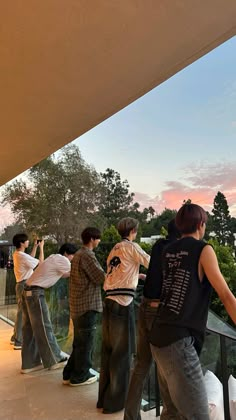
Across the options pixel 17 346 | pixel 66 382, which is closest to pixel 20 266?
pixel 17 346

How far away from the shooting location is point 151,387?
8.02 feet

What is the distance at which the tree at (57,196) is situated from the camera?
36.6 ft

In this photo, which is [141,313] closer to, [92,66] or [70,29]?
[92,66]

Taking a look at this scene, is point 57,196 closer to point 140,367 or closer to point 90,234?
point 90,234

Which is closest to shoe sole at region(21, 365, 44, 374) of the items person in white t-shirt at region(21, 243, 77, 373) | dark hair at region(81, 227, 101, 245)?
person in white t-shirt at region(21, 243, 77, 373)

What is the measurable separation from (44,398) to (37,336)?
0.68 meters

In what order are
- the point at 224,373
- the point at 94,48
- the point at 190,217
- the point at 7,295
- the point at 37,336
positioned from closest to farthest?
1. the point at 190,217
2. the point at 94,48
3. the point at 224,373
4. the point at 37,336
5. the point at 7,295

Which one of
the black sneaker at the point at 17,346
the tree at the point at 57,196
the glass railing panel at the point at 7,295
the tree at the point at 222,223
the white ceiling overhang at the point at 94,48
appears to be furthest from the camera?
the tree at the point at 57,196

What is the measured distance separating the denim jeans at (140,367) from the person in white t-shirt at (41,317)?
135 centimetres

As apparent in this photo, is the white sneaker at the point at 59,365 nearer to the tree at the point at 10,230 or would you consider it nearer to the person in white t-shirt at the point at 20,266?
the person in white t-shirt at the point at 20,266

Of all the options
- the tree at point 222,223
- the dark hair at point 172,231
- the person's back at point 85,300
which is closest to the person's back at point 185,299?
the dark hair at point 172,231

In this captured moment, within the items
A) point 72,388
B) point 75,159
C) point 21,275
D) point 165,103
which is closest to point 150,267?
point 72,388

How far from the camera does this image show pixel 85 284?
2.67 metres

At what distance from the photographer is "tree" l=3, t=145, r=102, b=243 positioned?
11.2 metres
